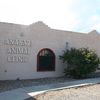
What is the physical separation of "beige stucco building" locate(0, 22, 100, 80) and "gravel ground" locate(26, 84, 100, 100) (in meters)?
5.70

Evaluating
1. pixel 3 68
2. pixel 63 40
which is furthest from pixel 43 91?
pixel 63 40

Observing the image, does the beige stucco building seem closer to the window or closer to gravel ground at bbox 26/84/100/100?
the window

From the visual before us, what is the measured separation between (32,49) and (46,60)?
5.63 ft

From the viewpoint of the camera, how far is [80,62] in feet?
57.7

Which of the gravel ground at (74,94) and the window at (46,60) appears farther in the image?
the window at (46,60)

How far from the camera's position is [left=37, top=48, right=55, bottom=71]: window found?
709 inches

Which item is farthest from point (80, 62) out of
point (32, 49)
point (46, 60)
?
point (32, 49)

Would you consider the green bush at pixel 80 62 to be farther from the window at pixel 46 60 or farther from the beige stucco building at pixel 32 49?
the beige stucco building at pixel 32 49

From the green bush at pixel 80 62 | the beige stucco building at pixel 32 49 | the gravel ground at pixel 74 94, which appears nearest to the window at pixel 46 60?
the beige stucco building at pixel 32 49

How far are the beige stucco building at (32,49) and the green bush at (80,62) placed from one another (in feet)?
3.98

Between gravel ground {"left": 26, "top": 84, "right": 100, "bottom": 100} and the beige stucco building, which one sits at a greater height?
the beige stucco building

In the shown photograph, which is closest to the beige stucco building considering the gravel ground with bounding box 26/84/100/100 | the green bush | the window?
the window

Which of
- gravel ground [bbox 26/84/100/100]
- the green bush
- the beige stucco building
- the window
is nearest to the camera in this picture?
gravel ground [bbox 26/84/100/100]

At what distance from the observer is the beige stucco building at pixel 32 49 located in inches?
640
